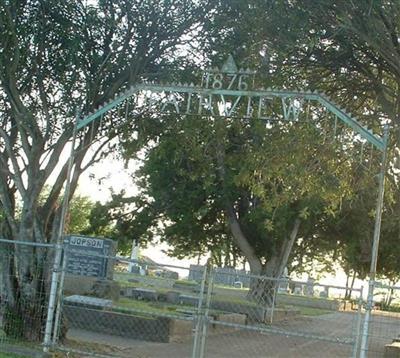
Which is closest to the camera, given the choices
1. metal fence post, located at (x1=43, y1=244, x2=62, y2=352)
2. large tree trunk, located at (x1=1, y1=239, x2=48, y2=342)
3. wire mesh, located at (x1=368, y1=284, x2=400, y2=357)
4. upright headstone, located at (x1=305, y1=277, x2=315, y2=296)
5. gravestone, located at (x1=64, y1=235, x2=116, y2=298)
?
upright headstone, located at (x1=305, y1=277, x2=315, y2=296)

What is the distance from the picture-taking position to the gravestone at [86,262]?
13.3 m

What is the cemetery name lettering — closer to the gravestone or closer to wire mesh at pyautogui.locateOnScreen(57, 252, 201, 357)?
the gravestone

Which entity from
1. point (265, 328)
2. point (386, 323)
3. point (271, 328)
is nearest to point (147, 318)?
point (271, 328)

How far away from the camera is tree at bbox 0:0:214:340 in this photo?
513 inches

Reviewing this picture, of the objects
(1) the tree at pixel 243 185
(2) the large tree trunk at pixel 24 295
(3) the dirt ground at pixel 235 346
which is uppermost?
(1) the tree at pixel 243 185

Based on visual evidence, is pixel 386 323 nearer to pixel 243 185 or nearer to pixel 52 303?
pixel 52 303

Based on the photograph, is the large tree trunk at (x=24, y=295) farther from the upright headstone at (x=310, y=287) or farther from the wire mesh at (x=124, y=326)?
the upright headstone at (x=310, y=287)

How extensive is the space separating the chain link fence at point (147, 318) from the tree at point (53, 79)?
0.22ft

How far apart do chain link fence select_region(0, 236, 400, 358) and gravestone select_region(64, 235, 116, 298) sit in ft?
0.09

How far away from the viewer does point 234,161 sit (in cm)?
1825

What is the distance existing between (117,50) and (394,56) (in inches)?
210

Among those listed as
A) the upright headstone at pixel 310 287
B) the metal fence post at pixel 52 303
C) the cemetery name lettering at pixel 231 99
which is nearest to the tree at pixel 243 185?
the cemetery name lettering at pixel 231 99

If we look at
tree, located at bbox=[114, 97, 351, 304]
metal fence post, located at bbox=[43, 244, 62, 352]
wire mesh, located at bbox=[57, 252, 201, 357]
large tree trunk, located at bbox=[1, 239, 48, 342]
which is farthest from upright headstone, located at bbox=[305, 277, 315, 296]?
large tree trunk, located at bbox=[1, 239, 48, 342]

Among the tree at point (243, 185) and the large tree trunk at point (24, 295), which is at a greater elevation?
the tree at point (243, 185)
